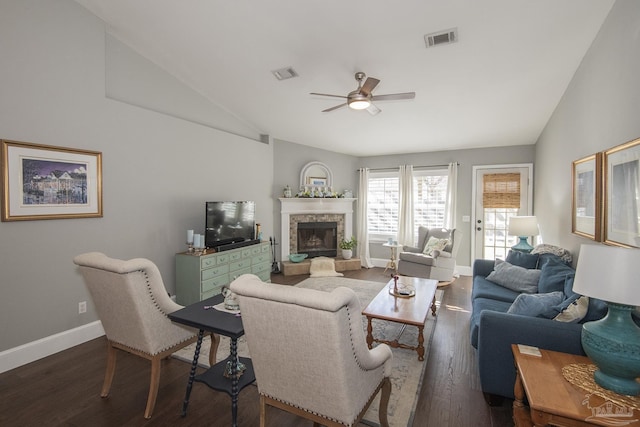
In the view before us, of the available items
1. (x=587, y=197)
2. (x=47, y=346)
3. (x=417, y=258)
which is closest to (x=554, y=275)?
(x=587, y=197)

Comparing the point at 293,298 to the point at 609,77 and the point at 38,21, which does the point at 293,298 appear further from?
the point at 38,21

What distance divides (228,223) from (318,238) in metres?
2.72

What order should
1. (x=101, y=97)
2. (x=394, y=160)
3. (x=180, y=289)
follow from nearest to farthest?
(x=101, y=97) < (x=180, y=289) < (x=394, y=160)

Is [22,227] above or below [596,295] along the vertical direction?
above

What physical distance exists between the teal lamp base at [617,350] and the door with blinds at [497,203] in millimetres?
4905

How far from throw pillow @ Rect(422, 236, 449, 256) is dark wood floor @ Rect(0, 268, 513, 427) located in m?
2.64

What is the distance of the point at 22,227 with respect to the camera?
290cm

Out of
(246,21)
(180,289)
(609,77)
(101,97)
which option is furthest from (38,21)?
(609,77)

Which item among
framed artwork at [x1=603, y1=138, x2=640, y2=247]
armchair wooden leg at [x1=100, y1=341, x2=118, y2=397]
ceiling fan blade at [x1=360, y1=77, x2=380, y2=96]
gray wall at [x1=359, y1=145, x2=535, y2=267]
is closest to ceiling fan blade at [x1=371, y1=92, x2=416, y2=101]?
ceiling fan blade at [x1=360, y1=77, x2=380, y2=96]

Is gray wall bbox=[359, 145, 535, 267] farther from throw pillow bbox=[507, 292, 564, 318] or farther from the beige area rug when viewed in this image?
throw pillow bbox=[507, 292, 564, 318]

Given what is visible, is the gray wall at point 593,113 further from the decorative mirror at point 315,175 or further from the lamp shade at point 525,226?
the decorative mirror at point 315,175

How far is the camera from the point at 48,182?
3.08 metres

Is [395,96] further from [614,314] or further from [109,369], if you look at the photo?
[109,369]

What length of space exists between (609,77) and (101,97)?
16.3 feet
